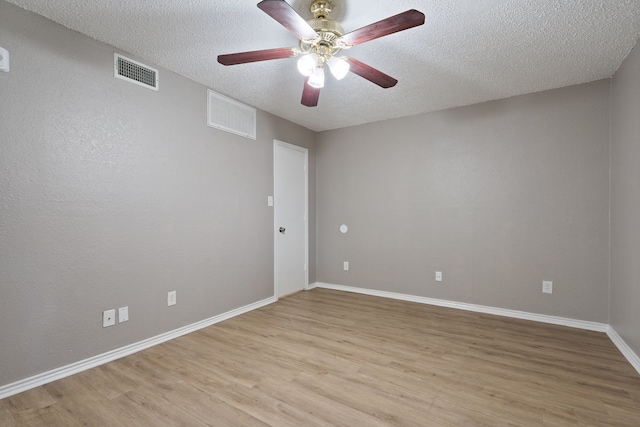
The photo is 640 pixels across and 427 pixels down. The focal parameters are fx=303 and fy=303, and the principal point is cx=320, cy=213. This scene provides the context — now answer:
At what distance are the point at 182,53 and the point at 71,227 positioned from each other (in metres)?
1.60

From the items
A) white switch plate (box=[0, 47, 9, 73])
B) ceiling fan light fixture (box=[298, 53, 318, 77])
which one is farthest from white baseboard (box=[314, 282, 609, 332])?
white switch plate (box=[0, 47, 9, 73])

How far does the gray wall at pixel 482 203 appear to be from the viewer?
305cm

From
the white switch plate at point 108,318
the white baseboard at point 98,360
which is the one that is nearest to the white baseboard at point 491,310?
the white baseboard at point 98,360

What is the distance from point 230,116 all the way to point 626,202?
3.79m

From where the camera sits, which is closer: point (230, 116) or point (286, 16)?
point (286, 16)

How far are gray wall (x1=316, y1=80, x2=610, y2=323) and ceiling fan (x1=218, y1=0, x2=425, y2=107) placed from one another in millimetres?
1981

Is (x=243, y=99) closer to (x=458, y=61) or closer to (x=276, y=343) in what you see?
(x=458, y=61)

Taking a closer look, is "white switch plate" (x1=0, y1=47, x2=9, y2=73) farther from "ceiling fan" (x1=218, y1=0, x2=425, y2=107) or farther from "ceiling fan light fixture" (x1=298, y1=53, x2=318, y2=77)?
"ceiling fan light fixture" (x1=298, y1=53, x2=318, y2=77)

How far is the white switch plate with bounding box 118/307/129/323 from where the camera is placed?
2.43 m

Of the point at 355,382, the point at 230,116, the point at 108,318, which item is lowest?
the point at 355,382

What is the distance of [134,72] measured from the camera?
2.54 m

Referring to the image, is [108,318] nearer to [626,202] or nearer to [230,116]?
[230,116]

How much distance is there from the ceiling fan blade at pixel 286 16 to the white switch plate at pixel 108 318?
7.89ft

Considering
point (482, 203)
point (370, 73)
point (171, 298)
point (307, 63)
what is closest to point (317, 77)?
point (307, 63)
